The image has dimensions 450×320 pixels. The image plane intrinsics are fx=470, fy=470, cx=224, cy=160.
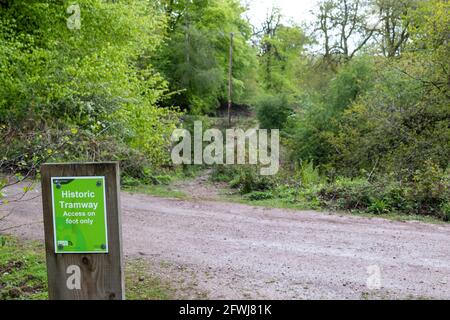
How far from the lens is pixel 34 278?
5.18 meters

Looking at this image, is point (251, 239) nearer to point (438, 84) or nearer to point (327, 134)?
point (438, 84)

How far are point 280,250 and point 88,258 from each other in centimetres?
354

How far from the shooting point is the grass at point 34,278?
475 centimetres

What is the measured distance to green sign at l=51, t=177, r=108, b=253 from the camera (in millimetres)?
3430

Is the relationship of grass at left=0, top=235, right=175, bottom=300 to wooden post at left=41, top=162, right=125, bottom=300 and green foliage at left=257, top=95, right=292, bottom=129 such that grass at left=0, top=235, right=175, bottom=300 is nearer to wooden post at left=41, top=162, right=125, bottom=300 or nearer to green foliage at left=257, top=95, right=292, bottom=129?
wooden post at left=41, top=162, right=125, bottom=300

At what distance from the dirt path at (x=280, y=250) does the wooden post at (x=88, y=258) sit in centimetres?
137

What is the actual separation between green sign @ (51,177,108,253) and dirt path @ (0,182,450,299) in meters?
1.61

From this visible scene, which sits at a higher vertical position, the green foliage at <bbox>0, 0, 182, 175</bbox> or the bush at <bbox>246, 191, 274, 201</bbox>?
the green foliage at <bbox>0, 0, 182, 175</bbox>

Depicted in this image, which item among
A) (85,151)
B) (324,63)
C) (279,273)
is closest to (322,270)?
(279,273)

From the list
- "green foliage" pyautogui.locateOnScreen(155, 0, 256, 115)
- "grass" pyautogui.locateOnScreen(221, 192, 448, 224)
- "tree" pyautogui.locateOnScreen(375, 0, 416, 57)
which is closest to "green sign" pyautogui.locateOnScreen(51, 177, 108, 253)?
"grass" pyautogui.locateOnScreen(221, 192, 448, 224)

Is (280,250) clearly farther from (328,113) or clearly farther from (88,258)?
(328,113)

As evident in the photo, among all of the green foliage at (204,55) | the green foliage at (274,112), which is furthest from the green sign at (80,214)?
the green foliage at (274,112)

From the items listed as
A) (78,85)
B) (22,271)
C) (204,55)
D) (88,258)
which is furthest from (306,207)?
(204,55)

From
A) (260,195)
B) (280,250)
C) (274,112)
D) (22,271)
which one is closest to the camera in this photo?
(22,271)
